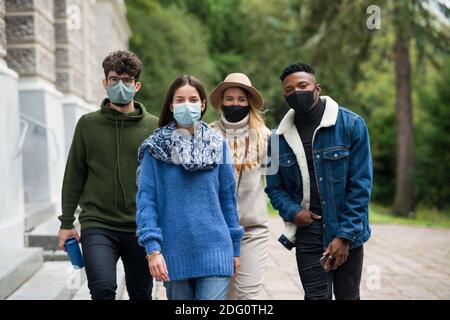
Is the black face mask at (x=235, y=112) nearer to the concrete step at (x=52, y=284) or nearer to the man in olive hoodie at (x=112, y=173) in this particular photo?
the man in olive hoodie at (x=112, y=173)

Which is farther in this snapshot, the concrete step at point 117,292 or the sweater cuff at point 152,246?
the concrete step at point 117,292

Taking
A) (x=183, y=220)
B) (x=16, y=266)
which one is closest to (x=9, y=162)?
(x=16, y=266)

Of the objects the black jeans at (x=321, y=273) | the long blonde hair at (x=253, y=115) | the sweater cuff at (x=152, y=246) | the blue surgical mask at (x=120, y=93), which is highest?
the blue surgical mask at (x=120, y=93)

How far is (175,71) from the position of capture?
29.8 m

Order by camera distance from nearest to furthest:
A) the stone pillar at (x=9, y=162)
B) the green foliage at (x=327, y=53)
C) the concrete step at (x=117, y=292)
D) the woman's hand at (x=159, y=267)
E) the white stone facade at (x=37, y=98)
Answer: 1. the woman's hand at (x=159, y=267)
2. the concrete step at (x=117, y=292)
3. the stone pillar at (x=9, y=162)
4. the white stone facade at (x=37, y=98)
5. the green foliage at (x=327, y=53)

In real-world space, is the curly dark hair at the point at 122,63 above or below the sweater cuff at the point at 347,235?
above

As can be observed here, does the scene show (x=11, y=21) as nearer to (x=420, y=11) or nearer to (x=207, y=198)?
(x=207, y=198)

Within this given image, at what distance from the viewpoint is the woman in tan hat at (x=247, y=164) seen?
468cm

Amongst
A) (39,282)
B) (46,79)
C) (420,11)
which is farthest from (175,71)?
(39,282)

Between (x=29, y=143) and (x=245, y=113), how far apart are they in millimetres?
5845

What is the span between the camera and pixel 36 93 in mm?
9492

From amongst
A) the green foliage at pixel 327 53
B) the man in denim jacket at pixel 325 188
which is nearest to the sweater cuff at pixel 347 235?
the man in denim jacket at pixel 325 188

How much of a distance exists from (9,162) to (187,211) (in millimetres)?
4323

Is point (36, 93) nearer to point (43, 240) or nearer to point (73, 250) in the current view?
point (43, 240)
